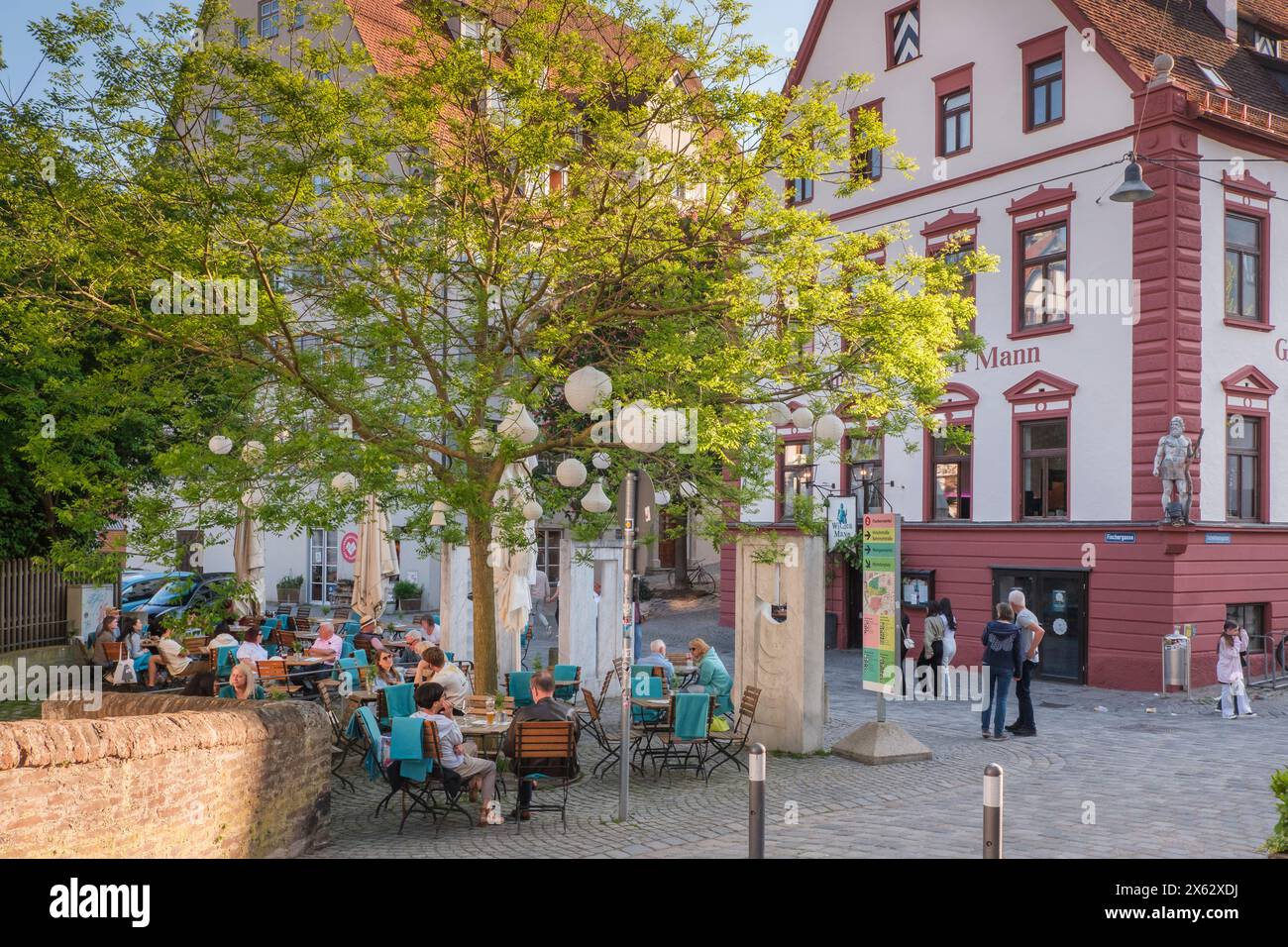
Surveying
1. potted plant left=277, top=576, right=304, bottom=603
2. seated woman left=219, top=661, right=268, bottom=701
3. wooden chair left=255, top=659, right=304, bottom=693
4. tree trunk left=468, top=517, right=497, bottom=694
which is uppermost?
tree trunk left=468, top=517, right=497, bottom=694

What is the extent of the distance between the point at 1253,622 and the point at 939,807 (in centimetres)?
1450

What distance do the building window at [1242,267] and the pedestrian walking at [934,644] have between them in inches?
315

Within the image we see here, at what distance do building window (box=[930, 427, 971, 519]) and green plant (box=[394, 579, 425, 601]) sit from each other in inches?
635

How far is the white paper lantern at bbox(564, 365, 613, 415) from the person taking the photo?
10.4m

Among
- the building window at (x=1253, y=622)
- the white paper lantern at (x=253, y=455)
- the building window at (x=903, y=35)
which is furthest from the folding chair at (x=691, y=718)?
the building window at (x=903, y=35)

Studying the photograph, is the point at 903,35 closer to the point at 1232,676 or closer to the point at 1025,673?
the point at 1232,676

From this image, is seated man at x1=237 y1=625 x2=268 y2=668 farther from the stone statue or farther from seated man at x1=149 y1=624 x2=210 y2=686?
the stone statue

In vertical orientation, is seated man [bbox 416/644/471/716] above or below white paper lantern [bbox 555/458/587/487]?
below

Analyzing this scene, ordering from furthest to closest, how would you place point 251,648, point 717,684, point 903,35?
point 903,35
point 251,648
point 717,684

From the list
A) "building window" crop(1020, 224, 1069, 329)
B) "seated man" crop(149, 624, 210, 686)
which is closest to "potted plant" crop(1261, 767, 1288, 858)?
"seated man" crop(149, 624, 210, 686)

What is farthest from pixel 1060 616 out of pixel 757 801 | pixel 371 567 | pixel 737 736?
pixel 757 801

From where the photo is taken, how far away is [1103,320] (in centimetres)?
2216
